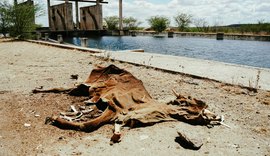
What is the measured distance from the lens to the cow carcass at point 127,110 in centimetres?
343

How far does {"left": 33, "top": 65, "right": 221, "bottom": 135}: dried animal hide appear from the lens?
343cm

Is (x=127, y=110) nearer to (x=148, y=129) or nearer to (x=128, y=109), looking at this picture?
(x=128, y=109)

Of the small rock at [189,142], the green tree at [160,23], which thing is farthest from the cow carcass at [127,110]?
the green tree at [160,23]

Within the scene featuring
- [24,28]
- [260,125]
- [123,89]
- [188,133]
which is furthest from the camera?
[24,28]

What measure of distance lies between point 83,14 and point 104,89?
2991cm

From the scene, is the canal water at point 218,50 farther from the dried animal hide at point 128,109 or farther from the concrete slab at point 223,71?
the dried animal hide at point 128,109

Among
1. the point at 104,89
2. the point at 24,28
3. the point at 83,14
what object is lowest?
the point at 104,89

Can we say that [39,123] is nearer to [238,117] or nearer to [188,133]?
[188,133]

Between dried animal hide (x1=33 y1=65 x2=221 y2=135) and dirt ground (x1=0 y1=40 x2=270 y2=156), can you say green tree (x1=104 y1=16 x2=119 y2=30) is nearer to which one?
dirt ground (x1=0 y1=40 x2=270 y2=156)

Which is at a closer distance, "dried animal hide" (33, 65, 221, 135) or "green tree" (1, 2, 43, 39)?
"dried animal hide" (33, 65, 221, 135)

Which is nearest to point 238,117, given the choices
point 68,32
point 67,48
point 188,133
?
point 188,133

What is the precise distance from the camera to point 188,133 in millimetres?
3143

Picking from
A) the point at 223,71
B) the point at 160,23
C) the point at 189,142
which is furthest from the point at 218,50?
the point at 160,23

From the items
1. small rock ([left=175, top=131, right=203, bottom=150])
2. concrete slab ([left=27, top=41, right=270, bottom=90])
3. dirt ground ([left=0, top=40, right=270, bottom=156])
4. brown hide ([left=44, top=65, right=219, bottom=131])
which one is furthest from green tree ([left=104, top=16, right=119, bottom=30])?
small rock ([left=175, top=131, right=203, bottom=150])
